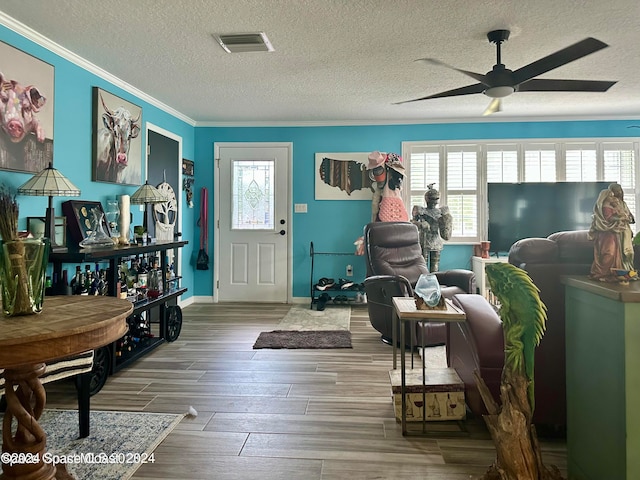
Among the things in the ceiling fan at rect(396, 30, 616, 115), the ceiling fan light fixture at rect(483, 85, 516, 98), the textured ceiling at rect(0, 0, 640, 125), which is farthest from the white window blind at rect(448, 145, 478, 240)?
the ceiling fan light fixture at rect(483, 85, 516, 98)

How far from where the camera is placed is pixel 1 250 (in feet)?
4.62

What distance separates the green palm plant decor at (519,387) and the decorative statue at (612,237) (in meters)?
0.27

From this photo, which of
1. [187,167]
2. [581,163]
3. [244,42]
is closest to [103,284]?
[244,42]

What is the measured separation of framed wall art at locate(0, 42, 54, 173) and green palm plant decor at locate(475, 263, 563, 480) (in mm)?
2989

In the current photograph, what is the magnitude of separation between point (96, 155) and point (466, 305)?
3.16 metres

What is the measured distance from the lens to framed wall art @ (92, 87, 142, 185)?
3.61m

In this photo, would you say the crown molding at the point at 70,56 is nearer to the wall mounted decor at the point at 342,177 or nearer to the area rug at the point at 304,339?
the wall mounted decor at the point at 342,177

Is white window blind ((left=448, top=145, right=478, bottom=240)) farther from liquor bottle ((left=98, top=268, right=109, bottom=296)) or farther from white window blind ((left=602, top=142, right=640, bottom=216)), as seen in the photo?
liquor bottle ((left=98, top=268, right=109, bottom=296))

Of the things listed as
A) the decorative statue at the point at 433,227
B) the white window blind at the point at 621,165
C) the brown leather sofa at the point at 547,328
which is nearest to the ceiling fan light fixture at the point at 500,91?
the brown leather sofa at the point at 547,328

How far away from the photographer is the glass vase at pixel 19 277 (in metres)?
1.40

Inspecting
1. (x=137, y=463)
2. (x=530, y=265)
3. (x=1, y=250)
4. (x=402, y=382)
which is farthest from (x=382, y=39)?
(x=137, y=463)

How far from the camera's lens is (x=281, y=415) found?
242 centimetres

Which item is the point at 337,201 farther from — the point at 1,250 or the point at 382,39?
the point at 1,250

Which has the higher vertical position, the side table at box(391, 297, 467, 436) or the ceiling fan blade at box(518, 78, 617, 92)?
the ceiling fan blade at box(518, 78, 617, 92)
